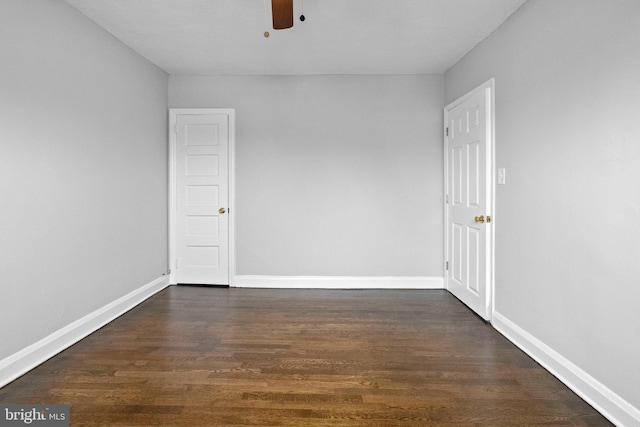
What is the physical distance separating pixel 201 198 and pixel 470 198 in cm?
304

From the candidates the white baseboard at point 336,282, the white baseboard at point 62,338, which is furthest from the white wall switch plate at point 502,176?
the white baseboard at point 62,338

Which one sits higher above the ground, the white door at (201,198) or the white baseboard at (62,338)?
the white door at (201,198)

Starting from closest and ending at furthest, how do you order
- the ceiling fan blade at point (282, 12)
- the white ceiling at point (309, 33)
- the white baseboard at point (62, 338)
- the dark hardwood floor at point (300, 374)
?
the dark hardwood floor at point (300, 374)
the ceiling fan blade at point (282, 12)
the white baseboard at point (62, 338)
the white ceiling at point (309, 33)

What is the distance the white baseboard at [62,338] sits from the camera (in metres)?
2.33

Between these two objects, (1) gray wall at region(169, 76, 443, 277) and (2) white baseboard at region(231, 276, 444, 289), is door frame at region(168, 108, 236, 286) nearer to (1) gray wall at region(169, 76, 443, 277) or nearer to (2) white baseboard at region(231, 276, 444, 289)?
(1) gray wall at region(169, 76, 443, 277)

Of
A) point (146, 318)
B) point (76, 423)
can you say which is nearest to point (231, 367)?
point (76, 423)

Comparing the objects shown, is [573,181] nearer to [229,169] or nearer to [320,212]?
[320,212]

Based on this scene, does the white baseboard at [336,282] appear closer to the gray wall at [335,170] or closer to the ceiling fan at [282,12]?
the gray wall at [335,170]

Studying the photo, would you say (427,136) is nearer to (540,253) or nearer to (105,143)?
(540,253)

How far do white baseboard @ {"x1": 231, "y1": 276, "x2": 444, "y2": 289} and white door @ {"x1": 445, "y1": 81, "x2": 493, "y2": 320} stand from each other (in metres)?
0.28

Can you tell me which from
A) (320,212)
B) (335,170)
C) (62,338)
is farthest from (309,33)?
(62,338)

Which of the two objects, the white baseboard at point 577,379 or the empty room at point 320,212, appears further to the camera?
the empty room at point 320,212

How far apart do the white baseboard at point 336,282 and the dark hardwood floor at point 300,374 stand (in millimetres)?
842

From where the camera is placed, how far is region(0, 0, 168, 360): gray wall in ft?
7.73
